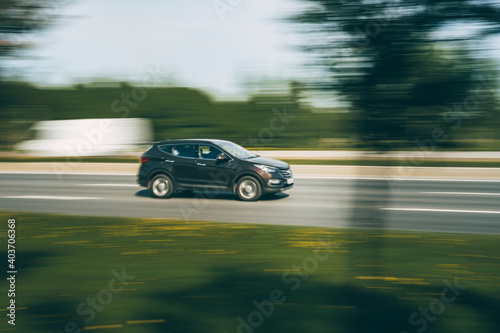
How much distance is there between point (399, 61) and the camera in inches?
154

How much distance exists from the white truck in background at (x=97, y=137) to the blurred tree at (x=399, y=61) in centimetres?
2066

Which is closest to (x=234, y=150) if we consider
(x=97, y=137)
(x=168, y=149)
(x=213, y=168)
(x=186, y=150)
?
(x=213, y=168)

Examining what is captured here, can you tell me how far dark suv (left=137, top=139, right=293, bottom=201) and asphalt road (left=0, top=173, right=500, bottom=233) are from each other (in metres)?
0.41

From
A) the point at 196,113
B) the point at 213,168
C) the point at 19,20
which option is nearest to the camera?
the point at 19,20

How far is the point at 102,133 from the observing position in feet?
77.3

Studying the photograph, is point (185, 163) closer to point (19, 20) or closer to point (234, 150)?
point (234, 150)

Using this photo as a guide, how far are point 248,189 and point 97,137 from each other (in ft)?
47.3

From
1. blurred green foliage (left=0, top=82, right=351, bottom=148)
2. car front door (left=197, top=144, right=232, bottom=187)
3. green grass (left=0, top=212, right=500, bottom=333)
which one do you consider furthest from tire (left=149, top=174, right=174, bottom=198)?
blurred green foliage (left=0, top=82, right=351, bottom=148)

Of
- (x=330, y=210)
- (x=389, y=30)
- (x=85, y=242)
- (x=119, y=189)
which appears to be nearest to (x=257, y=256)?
(x=85, y=242)

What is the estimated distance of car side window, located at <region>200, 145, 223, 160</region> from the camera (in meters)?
12.1

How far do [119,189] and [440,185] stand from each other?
11.5 metres

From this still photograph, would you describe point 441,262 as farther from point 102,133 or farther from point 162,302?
point 102,133

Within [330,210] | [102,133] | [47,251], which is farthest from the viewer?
[102,133]

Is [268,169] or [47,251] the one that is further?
[268,169]
